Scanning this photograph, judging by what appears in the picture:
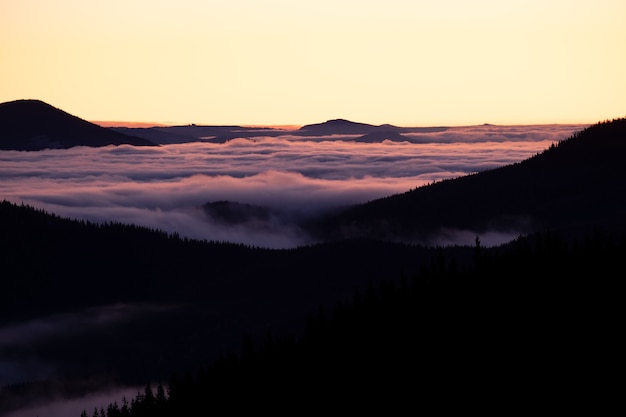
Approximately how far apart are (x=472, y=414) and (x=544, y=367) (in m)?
16.6

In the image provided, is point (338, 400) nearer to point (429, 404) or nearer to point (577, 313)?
point (429, 404)

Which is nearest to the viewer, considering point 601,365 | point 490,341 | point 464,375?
point 601,365

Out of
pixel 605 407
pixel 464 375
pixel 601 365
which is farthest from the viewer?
pixel 464 375

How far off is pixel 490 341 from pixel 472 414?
30.4 m

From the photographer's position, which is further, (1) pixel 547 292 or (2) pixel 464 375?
(1) pixel 547 292

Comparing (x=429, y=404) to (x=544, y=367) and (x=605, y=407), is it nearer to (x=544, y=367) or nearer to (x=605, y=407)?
(x=544, y=367)

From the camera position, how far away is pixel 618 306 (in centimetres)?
18525

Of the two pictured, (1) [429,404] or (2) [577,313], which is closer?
(1) [429,404]

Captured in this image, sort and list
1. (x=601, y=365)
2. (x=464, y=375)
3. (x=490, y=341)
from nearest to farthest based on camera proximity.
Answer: (x=601, y=365), (x=464, y=375), (x=490, y=341)

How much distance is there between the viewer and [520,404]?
163500 mm

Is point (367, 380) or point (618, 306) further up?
point (618, 306)

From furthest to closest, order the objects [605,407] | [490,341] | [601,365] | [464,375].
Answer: [490,341]
[464,375]
[601,365]
[605,407]

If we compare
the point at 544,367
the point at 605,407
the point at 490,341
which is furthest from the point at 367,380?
the point at 605,407

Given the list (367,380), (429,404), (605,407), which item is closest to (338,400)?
(367,380)
